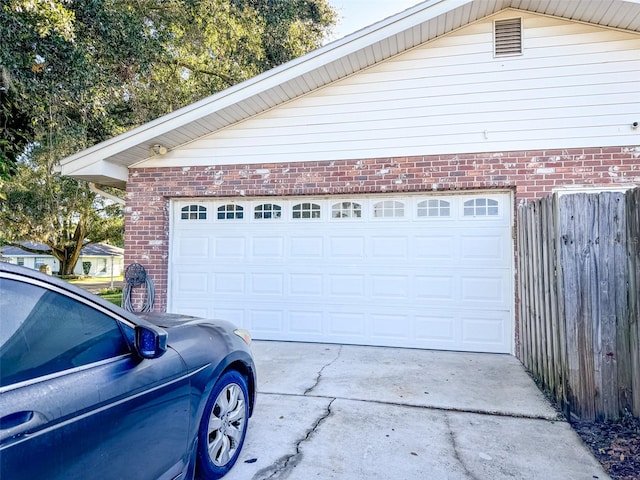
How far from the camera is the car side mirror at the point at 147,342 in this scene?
6.49ft

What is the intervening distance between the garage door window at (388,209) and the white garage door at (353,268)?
15mm

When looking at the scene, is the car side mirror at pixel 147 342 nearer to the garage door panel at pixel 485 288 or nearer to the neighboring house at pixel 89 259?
the garage door panel at pixel 485 288

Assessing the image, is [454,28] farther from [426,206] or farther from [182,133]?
[182,133]

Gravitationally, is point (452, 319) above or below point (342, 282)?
below

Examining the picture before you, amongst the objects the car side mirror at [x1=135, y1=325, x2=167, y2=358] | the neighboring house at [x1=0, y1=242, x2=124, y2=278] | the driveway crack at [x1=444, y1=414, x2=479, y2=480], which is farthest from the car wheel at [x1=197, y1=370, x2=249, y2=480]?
the neighboring house at [x1=0, y1=242, x2=124, y2=278]

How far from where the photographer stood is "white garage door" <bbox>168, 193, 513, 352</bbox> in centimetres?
586

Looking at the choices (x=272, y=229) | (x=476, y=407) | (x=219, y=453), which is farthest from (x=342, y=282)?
(x=219, y=453)

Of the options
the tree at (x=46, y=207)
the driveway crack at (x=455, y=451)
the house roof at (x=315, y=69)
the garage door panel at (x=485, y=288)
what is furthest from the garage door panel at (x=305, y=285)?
the tree at (x=46, y=207)

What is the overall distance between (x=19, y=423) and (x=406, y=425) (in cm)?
288

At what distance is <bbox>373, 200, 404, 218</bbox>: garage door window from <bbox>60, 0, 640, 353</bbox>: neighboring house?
3 cm

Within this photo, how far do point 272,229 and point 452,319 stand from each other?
10.1 ft

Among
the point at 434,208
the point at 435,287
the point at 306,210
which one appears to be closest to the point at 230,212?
the point at 306,210

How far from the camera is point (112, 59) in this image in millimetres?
7184

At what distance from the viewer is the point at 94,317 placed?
1.90 meters
